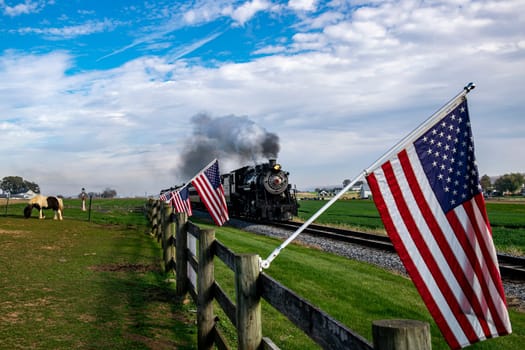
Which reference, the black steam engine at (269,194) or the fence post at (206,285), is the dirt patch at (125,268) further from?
the black steam engine at (269,194)


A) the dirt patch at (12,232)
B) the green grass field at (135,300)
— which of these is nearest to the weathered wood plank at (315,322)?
the green grass field at (135,300)

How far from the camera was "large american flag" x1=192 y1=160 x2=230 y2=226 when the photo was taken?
1220 cm

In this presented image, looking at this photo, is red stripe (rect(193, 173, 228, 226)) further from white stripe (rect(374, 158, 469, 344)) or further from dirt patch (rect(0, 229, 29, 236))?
white stripe (rect(374, 158, 469, 344))

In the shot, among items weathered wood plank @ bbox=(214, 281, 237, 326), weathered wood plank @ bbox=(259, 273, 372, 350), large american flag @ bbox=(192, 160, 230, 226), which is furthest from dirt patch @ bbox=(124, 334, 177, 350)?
large american flag @ bbox=(192, 160, 230, 226)

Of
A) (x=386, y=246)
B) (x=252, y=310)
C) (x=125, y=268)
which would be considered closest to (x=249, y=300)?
(x=252, y=310)

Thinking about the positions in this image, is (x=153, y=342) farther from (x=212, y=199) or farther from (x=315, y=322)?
(x=212, y=199)

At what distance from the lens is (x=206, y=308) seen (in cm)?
536

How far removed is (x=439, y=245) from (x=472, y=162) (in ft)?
2.68

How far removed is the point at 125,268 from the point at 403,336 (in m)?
8.92

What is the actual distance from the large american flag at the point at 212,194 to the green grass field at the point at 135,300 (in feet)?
6.01

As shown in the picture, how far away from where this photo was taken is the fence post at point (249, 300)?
3729mm

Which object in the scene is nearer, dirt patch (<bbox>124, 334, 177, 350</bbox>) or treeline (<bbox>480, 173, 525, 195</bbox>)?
dirt patch (<bbox>124, 334, 177, 350</bbox>)

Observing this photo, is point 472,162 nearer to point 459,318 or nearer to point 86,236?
point 459,318

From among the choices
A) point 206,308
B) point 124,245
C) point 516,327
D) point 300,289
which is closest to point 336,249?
point 124,245
